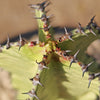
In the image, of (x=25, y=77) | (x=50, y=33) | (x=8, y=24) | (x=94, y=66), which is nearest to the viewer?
(x=25, y=77)

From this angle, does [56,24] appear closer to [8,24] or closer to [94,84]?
[8,24]

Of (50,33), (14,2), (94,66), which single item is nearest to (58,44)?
(50,33)

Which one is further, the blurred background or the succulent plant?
the blurred background

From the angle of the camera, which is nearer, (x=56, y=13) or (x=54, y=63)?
(x=54, y=63)

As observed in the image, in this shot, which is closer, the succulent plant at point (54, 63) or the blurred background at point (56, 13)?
the succulent plant at point (54, 63)
